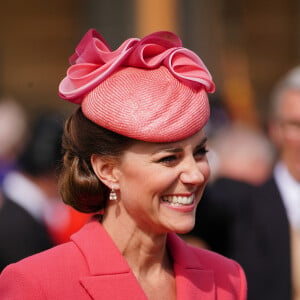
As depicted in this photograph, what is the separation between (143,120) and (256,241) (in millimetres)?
2165

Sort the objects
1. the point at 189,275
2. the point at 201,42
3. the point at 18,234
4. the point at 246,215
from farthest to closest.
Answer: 1. the point at 201,42
2. the point at 18,234
3. the point at 246,215
4. the point at 189,275

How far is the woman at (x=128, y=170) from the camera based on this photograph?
3795 mm

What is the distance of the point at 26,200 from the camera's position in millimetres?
7129

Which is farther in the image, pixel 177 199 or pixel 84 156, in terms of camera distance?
pixel 84 156

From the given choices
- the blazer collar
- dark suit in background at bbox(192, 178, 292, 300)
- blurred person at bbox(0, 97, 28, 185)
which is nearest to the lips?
the blazer collar

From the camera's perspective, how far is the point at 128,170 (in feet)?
12.7

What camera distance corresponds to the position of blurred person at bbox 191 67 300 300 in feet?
18.7

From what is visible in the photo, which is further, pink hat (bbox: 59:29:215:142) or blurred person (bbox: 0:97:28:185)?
blurred person (bbox: 0:97:28:185)

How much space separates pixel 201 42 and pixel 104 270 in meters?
8.72

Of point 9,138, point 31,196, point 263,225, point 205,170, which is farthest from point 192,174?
point 9,138

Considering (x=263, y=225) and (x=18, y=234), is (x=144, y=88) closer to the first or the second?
(x=263, y=225)

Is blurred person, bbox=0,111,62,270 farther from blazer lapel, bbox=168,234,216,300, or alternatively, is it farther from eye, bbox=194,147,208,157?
eye, bbox=194,147,208,157

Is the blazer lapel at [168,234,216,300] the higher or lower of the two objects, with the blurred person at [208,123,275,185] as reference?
higher

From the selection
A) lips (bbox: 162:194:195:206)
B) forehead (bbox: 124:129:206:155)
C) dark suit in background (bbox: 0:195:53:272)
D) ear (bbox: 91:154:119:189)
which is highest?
forehead (bbox: 124:129:206:155)
